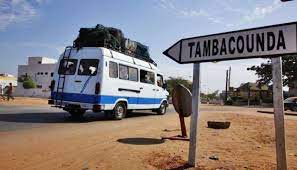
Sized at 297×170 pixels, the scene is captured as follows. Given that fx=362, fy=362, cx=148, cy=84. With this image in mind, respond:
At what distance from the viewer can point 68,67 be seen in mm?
14125

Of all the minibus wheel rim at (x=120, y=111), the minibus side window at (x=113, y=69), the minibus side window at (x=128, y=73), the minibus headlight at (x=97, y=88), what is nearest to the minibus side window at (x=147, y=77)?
the minibus side window at (x=128, y=73)

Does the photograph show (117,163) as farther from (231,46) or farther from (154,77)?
(154,77)

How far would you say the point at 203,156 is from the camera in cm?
666

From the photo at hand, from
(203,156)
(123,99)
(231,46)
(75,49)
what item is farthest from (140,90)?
(231,46)

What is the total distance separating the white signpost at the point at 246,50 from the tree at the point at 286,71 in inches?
2056

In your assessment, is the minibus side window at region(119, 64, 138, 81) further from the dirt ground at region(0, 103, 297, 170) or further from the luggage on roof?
the dirt ground at region(0, 103, 297, 170)

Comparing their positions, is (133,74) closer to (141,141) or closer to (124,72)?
(124,72)

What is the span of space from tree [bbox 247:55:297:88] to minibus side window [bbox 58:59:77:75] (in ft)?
152

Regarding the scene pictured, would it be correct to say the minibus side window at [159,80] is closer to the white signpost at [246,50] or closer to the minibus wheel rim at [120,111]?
the minibus wheel rim at [120,111]

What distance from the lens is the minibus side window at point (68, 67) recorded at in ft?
45.8

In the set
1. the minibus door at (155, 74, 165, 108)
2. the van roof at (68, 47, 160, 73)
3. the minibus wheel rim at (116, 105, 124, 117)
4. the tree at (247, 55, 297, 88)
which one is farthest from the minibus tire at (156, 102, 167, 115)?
the tree at (247, 55, 297, 88)

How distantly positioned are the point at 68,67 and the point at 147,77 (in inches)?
170

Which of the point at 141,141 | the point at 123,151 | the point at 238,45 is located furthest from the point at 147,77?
the point at 238,45

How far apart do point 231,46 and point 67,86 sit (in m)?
9.71
